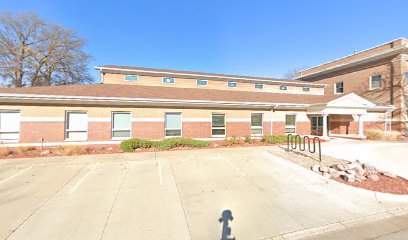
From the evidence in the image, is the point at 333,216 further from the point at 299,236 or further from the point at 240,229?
the point at 240,229

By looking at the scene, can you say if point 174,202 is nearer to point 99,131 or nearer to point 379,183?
point 379,183

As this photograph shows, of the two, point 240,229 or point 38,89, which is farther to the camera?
point 38,89

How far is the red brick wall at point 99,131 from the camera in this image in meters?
11.6

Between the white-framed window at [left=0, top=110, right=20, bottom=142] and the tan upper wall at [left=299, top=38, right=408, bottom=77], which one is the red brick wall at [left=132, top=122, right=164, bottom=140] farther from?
the tan upper wall at [left=299, top=38, right=408, bottom=77]

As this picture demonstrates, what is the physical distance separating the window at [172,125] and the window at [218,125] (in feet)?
9.08

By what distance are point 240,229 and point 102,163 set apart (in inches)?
285

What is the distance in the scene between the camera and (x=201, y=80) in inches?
733

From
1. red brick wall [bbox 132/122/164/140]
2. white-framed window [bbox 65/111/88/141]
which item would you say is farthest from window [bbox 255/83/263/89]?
white-framed window [bbox 65/111/88/141]

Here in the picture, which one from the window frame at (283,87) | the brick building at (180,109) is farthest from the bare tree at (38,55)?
the window frame at (283,87)

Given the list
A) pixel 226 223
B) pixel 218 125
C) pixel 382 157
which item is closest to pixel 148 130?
pixel 218 125

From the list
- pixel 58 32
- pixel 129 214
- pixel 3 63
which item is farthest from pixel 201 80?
pixel 3 63

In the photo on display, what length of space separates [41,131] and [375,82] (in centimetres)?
3282

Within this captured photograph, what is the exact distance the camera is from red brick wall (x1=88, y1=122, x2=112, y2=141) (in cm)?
1158

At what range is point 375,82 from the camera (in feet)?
67.2
